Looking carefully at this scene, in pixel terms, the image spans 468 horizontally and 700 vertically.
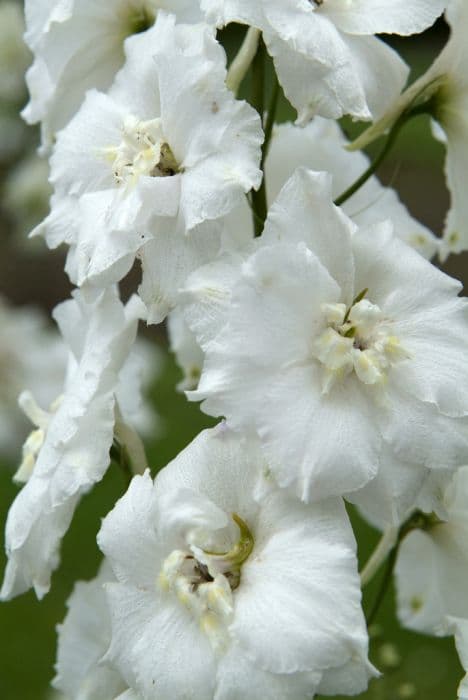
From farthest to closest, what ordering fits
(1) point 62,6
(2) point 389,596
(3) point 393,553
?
(2) point 389,596 < (3) point 393,553 < (1) point 62,6

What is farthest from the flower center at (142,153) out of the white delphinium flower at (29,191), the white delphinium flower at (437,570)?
the white delphinium flower at (29,191)

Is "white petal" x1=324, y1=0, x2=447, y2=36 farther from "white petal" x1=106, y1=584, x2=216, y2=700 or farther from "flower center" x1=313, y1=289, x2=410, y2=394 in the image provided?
"white petal" x1=106, y1=584, x2=216, y2=700

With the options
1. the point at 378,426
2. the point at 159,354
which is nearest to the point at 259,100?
the point at 378,426

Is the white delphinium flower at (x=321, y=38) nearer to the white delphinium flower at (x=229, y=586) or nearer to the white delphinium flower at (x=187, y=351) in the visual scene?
the white delphinium flower at (x=229, y=586)

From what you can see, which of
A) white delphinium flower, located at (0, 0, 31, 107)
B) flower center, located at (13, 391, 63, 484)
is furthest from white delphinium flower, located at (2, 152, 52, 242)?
flower center, located at (13, 391, 63, 484)

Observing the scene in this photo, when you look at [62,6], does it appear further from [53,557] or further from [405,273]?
[53,557]

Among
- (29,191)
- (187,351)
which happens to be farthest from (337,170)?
(29,191)

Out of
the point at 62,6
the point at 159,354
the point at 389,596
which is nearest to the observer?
the point at 62,6

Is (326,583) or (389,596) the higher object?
(326,583)
